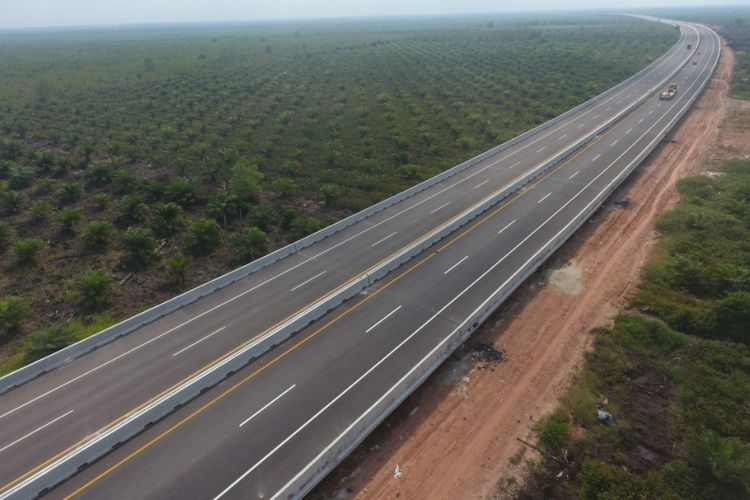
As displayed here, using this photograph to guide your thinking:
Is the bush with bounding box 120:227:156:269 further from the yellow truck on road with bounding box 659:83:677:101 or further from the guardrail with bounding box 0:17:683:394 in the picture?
the yellow truck on road with bounding box 659:83:677:101

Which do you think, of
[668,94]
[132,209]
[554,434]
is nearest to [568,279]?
[554,434]

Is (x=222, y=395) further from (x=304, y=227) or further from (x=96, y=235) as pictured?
(x=96, y=235)

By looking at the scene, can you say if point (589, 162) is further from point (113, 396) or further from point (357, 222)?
point (113, 396)

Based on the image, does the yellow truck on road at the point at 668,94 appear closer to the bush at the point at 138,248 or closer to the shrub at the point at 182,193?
the shrub at the point at 182,193

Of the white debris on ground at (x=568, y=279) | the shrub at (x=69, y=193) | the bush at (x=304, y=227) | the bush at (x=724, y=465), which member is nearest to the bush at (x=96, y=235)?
the shrub at (x=69, y=193)

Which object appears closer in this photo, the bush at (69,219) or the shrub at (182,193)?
the bush at (69,219)

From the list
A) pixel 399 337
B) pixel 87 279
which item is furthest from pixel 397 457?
pixel 87 279
